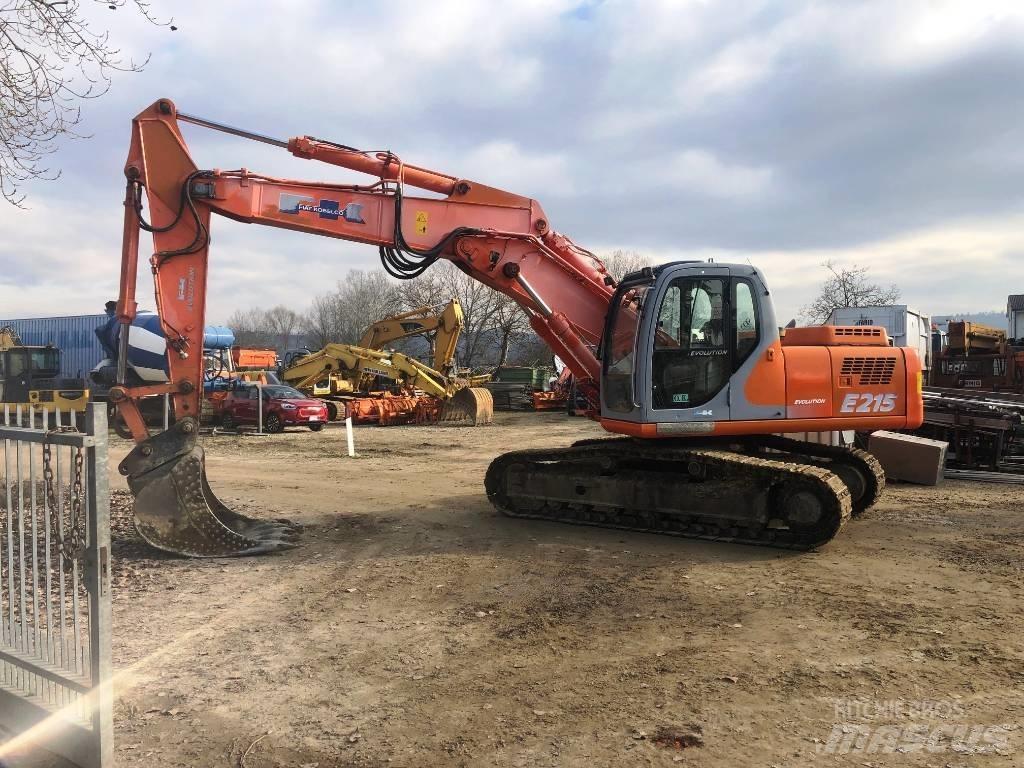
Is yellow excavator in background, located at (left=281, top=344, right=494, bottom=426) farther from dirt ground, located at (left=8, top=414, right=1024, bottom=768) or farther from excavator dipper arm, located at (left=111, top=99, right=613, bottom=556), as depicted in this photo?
dirt ground, located at (left=8, top=414, right=1024, bottom=768)

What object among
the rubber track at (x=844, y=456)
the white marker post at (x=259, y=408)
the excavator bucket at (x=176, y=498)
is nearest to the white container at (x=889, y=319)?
the rubber track at (x=844, y=456)

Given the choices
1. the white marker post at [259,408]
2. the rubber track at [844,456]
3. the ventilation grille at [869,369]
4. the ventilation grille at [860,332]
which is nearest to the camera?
the ventilation grille at [869,369]

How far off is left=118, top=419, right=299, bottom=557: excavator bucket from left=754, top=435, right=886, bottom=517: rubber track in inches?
227

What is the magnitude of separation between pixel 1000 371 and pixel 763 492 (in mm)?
17130

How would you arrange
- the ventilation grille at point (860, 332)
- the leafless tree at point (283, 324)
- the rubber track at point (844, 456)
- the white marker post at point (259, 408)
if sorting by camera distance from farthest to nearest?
the leafless tree at point (283, 324)
the white marker post at point (259, 408)
the rubber track at point (844, 456)
the ventilation grille at point (860, 332)

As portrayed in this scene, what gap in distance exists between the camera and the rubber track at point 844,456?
8820 millimetres

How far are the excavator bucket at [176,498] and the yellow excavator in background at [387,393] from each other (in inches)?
617

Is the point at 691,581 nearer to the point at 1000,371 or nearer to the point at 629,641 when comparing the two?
the point at 629,641

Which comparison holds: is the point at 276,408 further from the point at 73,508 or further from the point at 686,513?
the point at 73,508

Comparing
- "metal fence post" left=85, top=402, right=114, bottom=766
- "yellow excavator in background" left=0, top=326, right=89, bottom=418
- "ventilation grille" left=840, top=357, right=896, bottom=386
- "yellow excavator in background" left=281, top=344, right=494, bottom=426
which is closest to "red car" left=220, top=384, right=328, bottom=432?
"yellow excavator in background" left=281, top=344, right=494, bottom=426

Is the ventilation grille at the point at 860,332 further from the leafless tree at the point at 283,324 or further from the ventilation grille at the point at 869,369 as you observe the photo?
the leafless tree at the point at 283,324

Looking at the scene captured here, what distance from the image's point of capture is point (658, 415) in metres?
7.83

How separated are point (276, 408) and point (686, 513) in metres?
16.0

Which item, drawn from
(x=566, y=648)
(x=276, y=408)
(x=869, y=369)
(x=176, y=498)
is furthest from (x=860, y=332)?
(x=276, y=408)
